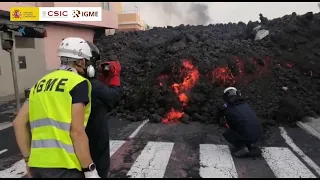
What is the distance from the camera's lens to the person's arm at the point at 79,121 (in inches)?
91.5

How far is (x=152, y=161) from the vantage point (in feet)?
19.2

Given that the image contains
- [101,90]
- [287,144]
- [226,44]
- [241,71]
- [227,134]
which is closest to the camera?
[101,90]

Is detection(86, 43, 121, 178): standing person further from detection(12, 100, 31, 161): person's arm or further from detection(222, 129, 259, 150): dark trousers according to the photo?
detection(222, 129, 259, 150): dark trousers

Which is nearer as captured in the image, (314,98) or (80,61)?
(80,61)

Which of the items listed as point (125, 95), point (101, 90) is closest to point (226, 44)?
point (125, 95)

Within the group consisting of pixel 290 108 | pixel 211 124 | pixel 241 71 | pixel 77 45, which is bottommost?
pixel 211 124

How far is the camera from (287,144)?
Answer: 693 centimetres

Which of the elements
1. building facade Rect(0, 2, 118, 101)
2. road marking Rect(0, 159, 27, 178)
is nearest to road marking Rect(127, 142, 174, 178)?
road marking Rect(0, 159, 27, 178)

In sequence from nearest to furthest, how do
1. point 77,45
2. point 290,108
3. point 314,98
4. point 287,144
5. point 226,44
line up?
point 77,45 → point 287,144 → point 290,108 → point 314,98 → point 226,44

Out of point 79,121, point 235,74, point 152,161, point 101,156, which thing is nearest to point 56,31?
point 235,74

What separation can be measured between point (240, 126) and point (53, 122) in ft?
15.1

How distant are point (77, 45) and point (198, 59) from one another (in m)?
9.17

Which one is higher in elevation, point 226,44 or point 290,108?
point 226,44

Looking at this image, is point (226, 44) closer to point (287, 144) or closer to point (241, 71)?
point (241, 71)
